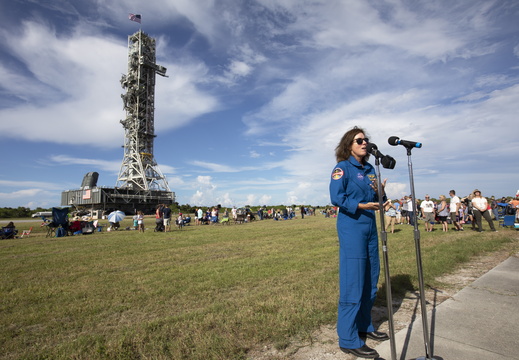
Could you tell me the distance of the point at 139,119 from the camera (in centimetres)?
7800

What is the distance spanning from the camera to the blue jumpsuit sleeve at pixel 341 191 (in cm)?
285

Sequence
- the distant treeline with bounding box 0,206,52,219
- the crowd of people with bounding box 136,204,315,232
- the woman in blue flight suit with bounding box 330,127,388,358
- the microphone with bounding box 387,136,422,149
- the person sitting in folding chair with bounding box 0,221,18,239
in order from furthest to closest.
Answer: the distant treeline with bounding box 0,206,52,219 < the crowd of people with bounding box 136,204,315,232 < the person sitting in folding chair with bounding box 0,221,18,239 < the woman in blue flight suit with bounding box 330,127,388,358 < the microphone with bounding box 387,136,422,149

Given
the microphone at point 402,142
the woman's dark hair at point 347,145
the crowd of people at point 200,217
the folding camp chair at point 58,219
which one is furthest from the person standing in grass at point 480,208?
the folding camp chair at point 58,219

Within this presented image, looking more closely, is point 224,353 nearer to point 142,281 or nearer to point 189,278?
point 189,278

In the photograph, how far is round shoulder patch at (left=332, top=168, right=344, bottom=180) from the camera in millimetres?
3012

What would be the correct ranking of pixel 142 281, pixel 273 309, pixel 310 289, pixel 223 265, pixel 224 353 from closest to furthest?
pixel 224 353 → pixel 273 309 → pixel 310 289 → pixel 142 281 → pixel 223 265

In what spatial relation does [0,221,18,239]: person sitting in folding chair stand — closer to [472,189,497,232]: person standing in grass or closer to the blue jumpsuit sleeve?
the blue jumpsuit sleeve

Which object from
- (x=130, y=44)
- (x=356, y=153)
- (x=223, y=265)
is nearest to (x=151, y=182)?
(x=130, y=44)

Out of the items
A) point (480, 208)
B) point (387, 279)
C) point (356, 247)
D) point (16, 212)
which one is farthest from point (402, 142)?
point (16, 212)

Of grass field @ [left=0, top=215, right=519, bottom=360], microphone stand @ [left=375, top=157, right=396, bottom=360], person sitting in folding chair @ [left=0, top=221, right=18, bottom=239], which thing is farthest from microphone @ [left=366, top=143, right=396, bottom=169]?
person sitting in folding chair @ [left=0, top=221, right=18, bottom=239]

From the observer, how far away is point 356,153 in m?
3.19

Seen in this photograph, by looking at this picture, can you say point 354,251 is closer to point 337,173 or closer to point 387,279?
point 387,279

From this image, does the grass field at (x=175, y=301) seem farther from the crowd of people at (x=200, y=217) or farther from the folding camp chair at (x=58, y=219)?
the folding camp chair at (x=58, y=219)

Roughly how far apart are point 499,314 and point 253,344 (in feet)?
10.2
